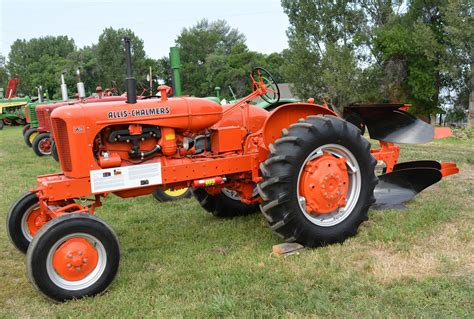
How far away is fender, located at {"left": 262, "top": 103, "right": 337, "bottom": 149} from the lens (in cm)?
424

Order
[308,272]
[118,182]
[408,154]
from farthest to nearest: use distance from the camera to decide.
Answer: [408,154]
[118,182]
[308,272]

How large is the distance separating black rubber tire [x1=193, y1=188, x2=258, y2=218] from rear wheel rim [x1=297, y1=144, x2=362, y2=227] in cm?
124

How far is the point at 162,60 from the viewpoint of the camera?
55.3 meters

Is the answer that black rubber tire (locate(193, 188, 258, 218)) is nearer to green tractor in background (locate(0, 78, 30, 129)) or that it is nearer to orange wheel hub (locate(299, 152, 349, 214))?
orange wheel hub (locate(299, 152, 349, 214))

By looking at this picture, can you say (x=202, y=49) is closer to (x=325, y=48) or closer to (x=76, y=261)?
(x=325, y=48)

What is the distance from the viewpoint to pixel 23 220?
13.5 ft

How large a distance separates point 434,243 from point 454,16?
22823mm

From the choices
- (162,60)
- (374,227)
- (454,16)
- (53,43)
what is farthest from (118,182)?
(53,43)

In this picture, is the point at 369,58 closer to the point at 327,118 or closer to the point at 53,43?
the point at 327,118

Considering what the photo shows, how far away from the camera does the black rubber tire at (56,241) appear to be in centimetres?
307

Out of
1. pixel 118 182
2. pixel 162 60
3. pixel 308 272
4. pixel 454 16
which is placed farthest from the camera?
pixel 162 60

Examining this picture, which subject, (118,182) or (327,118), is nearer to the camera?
(118,182)

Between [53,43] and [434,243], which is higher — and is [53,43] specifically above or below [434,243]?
above

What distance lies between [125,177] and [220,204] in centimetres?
159
